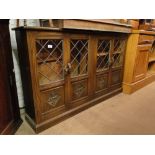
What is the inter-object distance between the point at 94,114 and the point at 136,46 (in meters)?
1.42

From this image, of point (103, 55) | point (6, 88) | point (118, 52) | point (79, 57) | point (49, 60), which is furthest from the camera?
point (118, 52)

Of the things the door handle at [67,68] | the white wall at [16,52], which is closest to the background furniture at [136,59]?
the door handle at [67,68]

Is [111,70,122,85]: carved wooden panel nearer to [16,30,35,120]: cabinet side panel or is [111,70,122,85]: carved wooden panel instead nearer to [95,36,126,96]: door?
[95,36,126,96]: door

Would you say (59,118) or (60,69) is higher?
(60,69)

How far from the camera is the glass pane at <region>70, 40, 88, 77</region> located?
1888 mm

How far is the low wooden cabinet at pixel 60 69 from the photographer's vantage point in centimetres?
154

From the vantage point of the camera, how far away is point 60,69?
181cm

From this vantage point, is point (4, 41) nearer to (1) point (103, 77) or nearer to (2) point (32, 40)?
(2) point (32, 40)

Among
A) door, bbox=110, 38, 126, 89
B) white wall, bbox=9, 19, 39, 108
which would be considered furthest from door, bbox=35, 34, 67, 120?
door, bbox=110, 38, 126, 89

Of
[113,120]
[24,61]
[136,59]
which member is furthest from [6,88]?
[136,59]

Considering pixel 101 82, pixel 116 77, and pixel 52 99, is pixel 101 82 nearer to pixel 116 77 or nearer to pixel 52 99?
pixel 116 77

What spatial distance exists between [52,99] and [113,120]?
873 millimetres

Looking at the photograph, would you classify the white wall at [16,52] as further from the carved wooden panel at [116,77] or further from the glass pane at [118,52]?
the carved wooden panel at [116,77]

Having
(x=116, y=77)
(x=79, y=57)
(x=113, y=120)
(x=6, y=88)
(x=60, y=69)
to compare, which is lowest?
(x=113, y=120)
